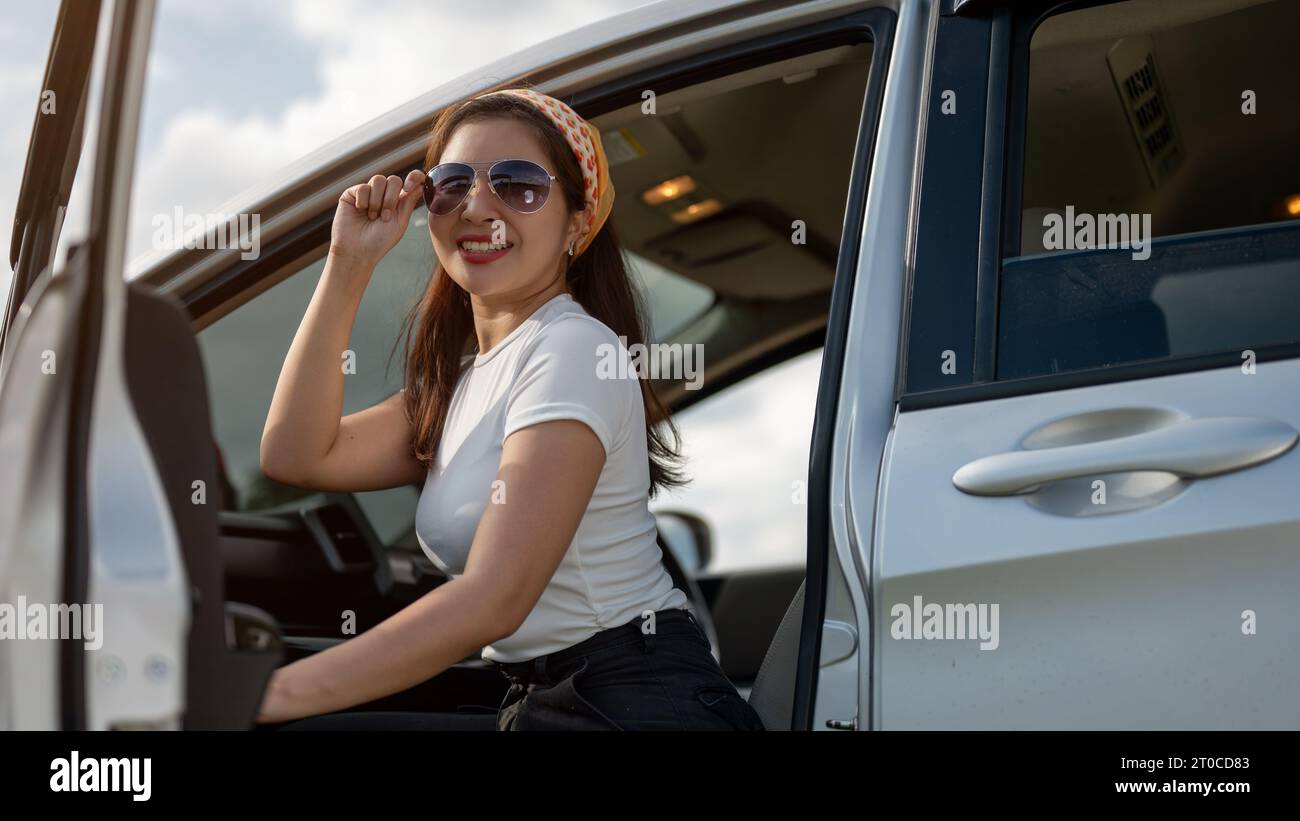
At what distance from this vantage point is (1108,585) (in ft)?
4.23

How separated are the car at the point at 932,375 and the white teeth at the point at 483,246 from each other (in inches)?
10.0

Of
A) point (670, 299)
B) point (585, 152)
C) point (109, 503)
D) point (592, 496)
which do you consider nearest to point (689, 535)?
point (670, 299)

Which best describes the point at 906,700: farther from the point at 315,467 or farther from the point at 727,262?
the point at 727,262

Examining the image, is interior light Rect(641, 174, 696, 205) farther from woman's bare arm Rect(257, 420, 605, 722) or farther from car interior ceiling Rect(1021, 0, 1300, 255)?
woman's bare arm Rect(257, 420, 605, 722)

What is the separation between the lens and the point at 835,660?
1403mm

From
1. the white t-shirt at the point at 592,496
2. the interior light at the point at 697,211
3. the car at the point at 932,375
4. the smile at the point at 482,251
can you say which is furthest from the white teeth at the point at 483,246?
the interior light at the point at 697,211

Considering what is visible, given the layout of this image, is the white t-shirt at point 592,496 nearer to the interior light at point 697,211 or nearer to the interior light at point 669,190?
the interior light at point 669,190

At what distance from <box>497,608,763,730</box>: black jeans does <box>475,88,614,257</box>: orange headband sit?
1.93ft

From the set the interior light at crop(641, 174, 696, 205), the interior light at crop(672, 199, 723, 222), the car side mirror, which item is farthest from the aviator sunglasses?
the car side mirror

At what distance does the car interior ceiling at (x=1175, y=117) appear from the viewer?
1709mm

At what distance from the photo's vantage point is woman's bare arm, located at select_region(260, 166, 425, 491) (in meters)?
1.74

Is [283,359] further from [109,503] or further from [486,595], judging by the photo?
[109,503]

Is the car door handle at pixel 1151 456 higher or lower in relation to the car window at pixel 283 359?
lower
